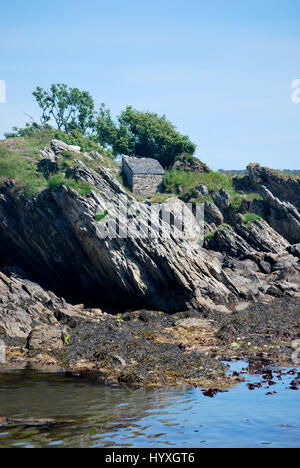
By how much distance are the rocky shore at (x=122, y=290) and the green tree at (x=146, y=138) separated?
43.0ft

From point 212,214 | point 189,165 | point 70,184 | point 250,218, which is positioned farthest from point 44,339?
point 189,165

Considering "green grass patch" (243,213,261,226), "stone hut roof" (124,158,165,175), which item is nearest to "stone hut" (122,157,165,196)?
"stone hut roof" (124,158,165,175)

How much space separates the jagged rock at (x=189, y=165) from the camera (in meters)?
53.7

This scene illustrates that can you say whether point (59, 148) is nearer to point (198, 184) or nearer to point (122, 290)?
point (122, 290)

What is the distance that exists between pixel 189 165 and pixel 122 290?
2234cm

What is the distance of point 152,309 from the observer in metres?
34.8

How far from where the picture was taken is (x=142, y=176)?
47.9 meters

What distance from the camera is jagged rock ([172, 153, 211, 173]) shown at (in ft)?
176

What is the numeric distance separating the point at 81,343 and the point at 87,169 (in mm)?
16655

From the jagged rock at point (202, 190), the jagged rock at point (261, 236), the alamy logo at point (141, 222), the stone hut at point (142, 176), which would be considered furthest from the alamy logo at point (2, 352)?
the jagged rock at point (202, 190)

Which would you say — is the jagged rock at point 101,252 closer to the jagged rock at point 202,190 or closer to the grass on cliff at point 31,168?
the grass on cliff at point 31,168

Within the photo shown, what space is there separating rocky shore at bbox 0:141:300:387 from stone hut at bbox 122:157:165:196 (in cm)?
451

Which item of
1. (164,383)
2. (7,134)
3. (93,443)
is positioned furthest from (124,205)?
(7,134)

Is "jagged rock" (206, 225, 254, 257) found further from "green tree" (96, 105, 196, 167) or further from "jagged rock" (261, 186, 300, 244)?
"green tree" (96, 105, 196, 167)
